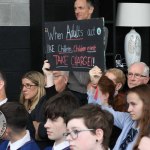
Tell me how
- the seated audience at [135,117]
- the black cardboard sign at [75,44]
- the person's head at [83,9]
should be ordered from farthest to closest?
the person's head at [83,9] → the black cardboard sign at [75,44] → the seated audience at [135,117]

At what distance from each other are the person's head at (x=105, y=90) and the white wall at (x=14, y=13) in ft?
7.50

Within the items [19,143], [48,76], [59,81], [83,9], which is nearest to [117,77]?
[59,81]

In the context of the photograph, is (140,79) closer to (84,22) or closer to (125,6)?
(84,22)

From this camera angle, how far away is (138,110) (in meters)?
3.55

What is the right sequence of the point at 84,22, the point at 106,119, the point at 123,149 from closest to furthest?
1. the point at 106,119
2. the point at 123,149
3. the point at 84,22

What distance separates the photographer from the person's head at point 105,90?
13.6ft

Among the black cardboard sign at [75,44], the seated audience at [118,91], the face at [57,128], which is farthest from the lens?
the black cardboard sign at [75,44]

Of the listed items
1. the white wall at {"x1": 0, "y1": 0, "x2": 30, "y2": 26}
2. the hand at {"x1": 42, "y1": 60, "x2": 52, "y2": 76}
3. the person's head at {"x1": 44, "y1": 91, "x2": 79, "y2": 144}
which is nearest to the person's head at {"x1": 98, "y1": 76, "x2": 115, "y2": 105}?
the person's head at {"x1": 44, "y1": 91, "x2": 79, "y2": 144}

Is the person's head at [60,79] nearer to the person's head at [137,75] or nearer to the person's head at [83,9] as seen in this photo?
the person's head at [137,75]

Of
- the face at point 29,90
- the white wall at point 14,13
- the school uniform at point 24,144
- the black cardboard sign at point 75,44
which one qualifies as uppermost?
the white wall at point 14,13

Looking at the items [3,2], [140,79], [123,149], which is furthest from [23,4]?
[123,149]

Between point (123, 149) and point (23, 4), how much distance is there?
9.97ft

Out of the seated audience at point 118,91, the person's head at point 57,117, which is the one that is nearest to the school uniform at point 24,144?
the person's head at point 57,117

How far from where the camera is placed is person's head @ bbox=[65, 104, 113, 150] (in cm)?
275
